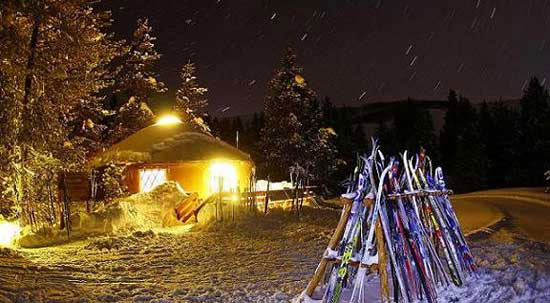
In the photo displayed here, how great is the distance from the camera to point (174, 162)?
77.7 feet

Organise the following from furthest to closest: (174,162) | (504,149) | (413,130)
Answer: (413,130) < (504,149) < (174,162)

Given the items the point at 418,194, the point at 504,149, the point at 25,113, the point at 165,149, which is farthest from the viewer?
the point at 504,149

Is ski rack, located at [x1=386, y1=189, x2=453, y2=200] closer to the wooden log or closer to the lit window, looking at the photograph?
the wooden log

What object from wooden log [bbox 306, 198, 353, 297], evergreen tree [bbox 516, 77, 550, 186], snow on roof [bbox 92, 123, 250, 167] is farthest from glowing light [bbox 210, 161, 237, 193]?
evergreen tree [bbox 516, 77, 550, 186]

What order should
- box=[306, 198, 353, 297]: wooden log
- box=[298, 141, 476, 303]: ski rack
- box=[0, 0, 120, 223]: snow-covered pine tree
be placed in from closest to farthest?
box=[298, 141, 476, 303]: ski rack, box=[306, 198, 353, 297]: wooden log, box=[0, 0, 120, 223]: snow-covered pine tree

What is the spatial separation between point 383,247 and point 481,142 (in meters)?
41.4

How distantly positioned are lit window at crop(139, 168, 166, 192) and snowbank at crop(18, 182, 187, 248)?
5058mm

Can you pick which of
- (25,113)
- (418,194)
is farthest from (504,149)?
(418,194)

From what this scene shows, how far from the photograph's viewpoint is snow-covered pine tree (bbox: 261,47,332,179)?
32.4 metres

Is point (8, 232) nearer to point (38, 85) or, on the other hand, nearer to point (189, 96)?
point (38, 85)

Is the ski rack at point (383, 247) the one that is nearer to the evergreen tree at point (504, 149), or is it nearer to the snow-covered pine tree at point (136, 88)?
the snow-covered pine tree at point (136, 88)

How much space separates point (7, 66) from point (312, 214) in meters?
10.6

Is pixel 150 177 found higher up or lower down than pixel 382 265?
higher up

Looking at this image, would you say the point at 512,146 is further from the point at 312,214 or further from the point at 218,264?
the point at 218,264
